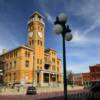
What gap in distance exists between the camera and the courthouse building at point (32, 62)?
241 ft

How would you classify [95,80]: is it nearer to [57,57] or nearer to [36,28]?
[57,57]

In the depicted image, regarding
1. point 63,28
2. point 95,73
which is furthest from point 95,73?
point 63,28

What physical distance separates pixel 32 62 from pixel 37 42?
7.28 meters

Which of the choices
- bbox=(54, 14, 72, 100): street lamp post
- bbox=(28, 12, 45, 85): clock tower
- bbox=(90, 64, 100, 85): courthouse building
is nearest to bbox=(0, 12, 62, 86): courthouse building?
bbox=(28, 12, 45, 85): clock tower

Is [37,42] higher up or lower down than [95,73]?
higher up

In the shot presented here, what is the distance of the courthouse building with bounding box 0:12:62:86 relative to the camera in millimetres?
73500

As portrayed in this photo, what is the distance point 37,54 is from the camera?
253ft

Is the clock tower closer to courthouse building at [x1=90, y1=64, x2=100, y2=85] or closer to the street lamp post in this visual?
courthouse building at [x1=90, y1=64, x2=100, y2=85]

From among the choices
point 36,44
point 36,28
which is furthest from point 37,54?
point 36,28

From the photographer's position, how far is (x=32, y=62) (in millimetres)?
76375

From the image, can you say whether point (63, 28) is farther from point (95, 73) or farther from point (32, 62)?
point (95, 73)

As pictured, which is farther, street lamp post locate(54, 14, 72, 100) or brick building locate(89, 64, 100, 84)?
brick building locate(89, 64, 100, 84)

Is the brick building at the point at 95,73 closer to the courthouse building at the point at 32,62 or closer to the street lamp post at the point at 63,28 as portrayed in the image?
the courthouse building at the point at 32,62

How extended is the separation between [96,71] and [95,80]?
4691 millimetres
